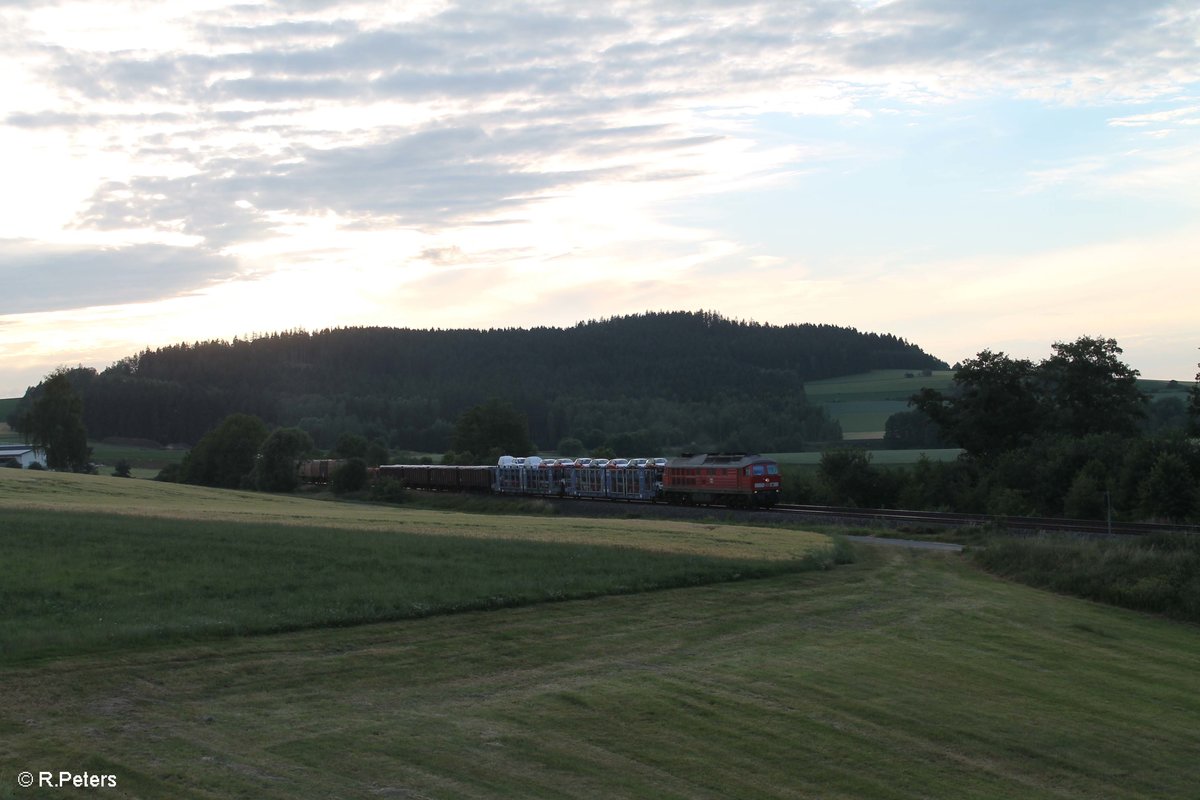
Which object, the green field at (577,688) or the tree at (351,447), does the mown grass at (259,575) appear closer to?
the green field at (577,688)

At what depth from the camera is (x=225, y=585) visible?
23219 mm

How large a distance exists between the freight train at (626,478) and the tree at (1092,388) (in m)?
25.2

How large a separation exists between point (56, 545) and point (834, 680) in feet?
66.7

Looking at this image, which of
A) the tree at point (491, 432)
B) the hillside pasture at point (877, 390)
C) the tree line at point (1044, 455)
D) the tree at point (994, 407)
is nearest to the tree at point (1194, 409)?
the tree line at point (1044, 455)

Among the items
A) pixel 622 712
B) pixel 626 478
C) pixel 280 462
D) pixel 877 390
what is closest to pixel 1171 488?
pixel 626 478

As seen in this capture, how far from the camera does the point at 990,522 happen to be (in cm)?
4600

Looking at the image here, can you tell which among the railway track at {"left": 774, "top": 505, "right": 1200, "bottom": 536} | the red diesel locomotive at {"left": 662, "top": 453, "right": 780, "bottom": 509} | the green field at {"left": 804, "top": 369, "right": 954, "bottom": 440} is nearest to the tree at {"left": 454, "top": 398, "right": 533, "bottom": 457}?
the green field at {"left": 804, "top": 369, "right": 954, "bottom": 440}

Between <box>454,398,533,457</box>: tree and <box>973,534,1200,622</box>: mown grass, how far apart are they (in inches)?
3485

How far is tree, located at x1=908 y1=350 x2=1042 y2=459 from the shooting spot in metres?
71.9

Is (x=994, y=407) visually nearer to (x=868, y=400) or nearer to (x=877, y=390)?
(x=868, y=400)

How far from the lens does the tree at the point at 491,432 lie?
123 meters

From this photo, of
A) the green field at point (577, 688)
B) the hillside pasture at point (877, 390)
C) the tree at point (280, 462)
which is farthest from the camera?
the hillside pasture at point (877, 390)

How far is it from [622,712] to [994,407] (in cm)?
A: 6221

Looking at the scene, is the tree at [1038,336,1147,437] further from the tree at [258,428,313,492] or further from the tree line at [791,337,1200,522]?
the tree at [258,428,313,492]
